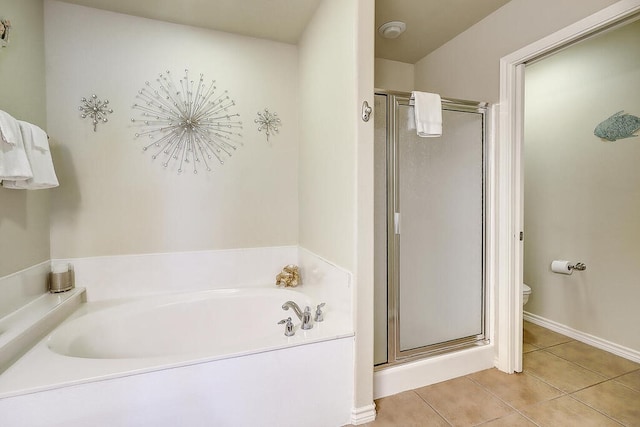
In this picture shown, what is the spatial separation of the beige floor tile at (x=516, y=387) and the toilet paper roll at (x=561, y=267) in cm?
105

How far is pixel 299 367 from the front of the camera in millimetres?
1458

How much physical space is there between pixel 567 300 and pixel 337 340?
2.30 metres

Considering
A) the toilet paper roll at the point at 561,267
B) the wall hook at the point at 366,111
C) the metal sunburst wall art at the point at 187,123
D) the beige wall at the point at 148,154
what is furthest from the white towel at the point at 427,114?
the toilet paper roll at the point at 561,267

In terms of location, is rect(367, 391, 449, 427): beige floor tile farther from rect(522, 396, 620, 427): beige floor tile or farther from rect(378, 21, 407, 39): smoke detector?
rect(378, 21, 407, 39): smoke detector

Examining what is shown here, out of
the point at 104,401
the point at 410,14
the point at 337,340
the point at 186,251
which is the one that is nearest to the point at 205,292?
the point at 186,251

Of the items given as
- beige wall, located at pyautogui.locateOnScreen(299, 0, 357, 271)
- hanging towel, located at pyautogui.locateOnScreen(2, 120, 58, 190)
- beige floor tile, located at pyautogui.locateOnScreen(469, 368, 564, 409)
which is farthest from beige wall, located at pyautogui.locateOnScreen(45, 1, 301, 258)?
beige floor tile, located at pyautogui.locateOnScreen(469, 368, 564, 409)

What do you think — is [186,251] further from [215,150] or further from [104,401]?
[104,401]

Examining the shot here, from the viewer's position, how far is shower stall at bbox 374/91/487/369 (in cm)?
183

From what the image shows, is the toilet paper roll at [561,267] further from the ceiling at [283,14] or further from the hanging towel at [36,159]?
the hanging towel at [36,159]

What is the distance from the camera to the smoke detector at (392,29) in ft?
7.05

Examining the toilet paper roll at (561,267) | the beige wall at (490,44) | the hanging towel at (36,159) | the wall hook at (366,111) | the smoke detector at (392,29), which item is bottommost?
the toilet paper roll at (561,267)

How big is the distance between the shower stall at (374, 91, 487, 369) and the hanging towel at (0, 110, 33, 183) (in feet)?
5.91

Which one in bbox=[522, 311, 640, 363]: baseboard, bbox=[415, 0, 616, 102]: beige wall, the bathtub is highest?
bbox=[415, 0, 616, 102]: beige wall

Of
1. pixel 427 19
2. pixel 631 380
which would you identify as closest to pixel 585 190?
pixel 631 380
